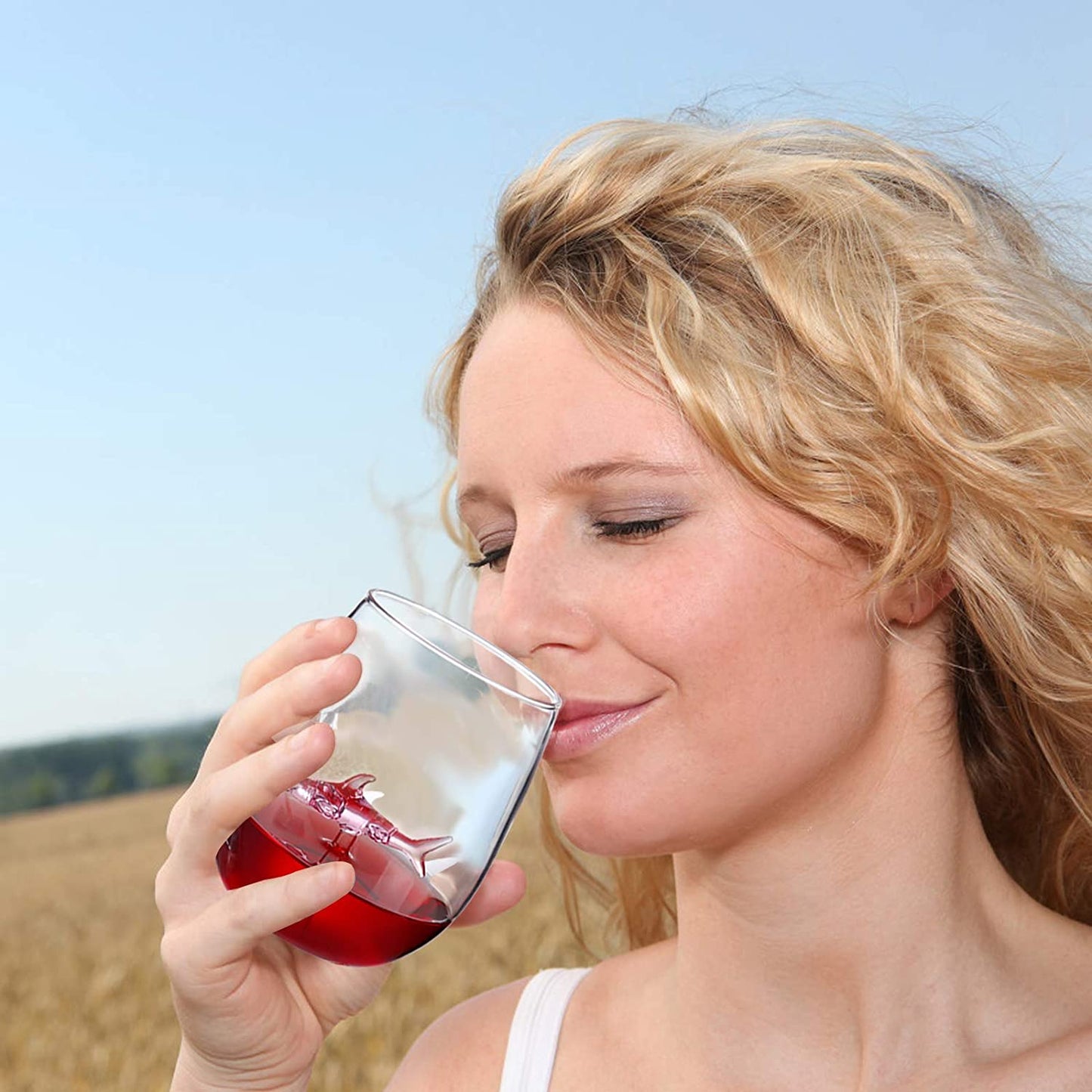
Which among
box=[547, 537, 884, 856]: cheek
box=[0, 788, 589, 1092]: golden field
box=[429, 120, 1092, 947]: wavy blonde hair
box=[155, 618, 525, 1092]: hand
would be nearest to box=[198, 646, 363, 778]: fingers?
box=[155, 618, 525, 1092]: hand

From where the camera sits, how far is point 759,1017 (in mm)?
2311

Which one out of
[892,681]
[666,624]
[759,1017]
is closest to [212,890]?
[666,624]

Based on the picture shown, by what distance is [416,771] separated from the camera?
5.57ft

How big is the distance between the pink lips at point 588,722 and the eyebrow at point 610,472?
31 cm

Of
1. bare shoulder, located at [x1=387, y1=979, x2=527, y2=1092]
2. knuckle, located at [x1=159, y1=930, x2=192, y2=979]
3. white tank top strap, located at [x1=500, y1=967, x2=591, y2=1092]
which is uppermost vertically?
knuckle, located at [x1=159, y1=930, x2=192, y2=979]

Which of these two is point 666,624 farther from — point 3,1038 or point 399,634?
point 3,1038

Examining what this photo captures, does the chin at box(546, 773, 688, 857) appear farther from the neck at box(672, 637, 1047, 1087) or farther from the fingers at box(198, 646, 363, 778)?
the fingers at box(198, 646, 363, 778)

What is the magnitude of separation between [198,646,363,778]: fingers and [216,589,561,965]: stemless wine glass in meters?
0.04

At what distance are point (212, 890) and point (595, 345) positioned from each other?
99 centimetres

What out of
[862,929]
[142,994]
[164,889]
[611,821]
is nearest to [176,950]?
[164,889]

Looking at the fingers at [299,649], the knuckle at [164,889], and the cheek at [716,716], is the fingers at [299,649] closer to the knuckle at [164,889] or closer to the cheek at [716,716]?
the knuckle at [164,889]

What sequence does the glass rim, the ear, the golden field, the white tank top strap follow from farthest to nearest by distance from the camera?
the golden field < the white tank top strap < the ear < the glass rim

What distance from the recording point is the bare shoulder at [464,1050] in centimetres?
250

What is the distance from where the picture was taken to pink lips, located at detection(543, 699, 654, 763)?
1925 millimetres
